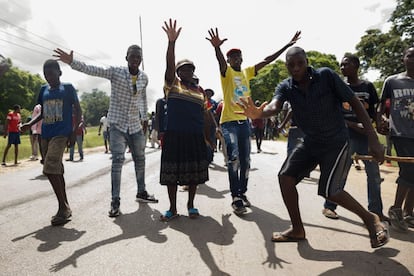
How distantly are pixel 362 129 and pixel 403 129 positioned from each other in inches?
17.8

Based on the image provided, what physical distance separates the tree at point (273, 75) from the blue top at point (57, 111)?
41.9 m

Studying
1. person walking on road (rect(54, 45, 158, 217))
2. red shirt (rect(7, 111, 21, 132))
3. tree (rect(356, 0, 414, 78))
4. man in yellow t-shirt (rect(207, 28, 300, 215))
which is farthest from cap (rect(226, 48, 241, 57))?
tree (rect(356, 0, 414, 78))

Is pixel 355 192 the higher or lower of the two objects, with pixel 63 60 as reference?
lower

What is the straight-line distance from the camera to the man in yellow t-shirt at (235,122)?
168 inches

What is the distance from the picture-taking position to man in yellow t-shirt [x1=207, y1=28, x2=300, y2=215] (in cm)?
427

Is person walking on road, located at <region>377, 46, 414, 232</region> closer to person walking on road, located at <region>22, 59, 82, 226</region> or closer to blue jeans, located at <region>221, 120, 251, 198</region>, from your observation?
blue jeans, located at <region>221, 120, 251, 198</region>

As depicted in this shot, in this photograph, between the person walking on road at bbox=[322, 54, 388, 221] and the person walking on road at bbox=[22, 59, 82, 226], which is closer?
the person walking on road at bbox=[322, 54, 388, 221]

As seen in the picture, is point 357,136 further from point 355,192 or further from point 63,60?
point 63,60

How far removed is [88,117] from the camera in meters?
134

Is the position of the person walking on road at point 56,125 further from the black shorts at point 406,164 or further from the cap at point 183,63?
the black shorts at point 406,164

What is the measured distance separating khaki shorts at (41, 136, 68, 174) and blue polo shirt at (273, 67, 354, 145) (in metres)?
2.98

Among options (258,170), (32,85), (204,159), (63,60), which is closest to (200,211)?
(204,159)

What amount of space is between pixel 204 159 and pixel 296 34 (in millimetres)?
2500

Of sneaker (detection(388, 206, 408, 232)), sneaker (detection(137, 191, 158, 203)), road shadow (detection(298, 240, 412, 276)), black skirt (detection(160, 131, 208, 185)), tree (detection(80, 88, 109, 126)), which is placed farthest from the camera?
tree (detection(80, 88, 109, 126))
